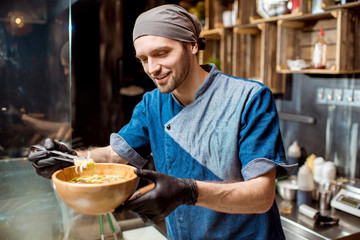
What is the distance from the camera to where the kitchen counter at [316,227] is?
1976 mm

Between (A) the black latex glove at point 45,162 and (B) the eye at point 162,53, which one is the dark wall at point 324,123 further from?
(A) the black latex glove at point 45,162

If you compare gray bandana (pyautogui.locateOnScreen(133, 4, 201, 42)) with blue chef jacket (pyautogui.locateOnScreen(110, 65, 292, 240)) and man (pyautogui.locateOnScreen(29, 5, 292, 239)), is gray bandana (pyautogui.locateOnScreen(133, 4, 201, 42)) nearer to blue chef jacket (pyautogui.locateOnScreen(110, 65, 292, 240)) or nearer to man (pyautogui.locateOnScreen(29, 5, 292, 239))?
man (pyautogui.locateOnScreen(29, 5, 292, 239))

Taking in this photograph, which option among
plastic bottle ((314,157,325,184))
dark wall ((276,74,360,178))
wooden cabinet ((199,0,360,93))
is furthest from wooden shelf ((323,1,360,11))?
plastic bottle ((314,157,325,184))

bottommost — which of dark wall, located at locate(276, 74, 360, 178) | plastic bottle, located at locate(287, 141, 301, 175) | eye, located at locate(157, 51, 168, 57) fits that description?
plastic bottle, located at locate(287, 141, 301, 175)

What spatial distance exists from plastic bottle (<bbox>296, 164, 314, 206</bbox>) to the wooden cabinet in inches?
28.1

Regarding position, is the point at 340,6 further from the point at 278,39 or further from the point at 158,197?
the point at 158,197

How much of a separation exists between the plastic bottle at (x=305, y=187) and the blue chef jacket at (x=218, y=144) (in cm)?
110

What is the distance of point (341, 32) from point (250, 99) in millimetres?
1453

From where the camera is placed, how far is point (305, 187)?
241cm

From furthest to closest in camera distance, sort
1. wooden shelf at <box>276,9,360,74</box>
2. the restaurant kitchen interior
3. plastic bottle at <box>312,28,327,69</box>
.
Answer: plastic bottle at <box>312,28,327,69</box>
wooden shelf at <box>276,9,360,74</box>
the restaurant kitchen interior

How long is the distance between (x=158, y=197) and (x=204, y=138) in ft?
1.56

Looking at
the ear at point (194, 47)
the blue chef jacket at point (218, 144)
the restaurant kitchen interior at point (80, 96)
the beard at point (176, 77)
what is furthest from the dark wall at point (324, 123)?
the beard at point (176, 77)

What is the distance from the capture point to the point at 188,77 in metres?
1.40

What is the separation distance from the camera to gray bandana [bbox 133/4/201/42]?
126cm
